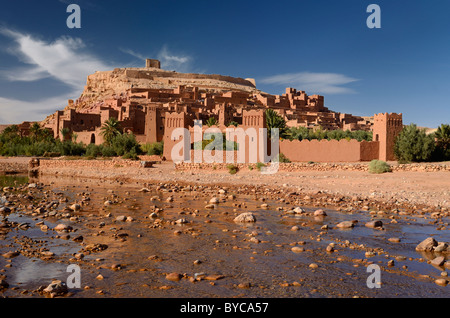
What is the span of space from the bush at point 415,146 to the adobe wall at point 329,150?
6.93 feet

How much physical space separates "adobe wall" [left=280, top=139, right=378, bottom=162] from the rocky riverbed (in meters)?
12.7

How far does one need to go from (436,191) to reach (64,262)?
507 inches

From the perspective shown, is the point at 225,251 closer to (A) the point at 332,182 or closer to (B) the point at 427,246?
(B) the point at 427,246

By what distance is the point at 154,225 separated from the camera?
9.40 m

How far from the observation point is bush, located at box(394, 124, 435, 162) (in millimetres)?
22062

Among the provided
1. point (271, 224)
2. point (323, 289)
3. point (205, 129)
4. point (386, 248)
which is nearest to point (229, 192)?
point (271, 224)

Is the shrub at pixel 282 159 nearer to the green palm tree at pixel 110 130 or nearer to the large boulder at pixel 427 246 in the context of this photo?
the large boulder at pixel 427 246

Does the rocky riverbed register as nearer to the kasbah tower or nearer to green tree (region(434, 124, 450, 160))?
the kasbah tower

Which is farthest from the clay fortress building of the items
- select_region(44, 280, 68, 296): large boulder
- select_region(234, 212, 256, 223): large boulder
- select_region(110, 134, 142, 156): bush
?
select_region(44, 280, 68, 296): large boulder

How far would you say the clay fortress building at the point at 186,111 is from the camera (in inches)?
1014

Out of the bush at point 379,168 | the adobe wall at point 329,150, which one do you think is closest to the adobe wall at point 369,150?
the adobe wall at point 329,150

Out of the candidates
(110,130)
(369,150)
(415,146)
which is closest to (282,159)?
(369,150)
